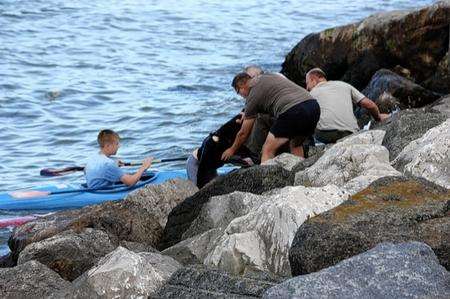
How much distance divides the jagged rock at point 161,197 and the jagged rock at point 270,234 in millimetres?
2618

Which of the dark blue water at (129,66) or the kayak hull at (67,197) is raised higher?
the kayak hull at (67,197)

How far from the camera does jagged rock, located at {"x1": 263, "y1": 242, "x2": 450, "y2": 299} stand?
5203 mm

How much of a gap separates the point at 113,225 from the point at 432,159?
258cm

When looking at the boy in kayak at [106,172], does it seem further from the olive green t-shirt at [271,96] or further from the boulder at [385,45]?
the boulder at [385,45]

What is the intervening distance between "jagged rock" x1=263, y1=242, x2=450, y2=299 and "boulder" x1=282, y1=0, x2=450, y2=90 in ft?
38.8

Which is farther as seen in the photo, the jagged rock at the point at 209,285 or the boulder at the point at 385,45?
the boulder at the point at 385,45

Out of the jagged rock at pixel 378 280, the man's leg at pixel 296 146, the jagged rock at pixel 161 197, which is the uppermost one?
the jagged rock at pixel 378 280

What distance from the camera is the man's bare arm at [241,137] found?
1137 centimetres

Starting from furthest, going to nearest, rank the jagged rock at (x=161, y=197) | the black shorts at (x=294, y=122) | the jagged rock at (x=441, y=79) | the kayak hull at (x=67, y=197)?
the jagged rock at (x=441, y=79), the kayak hull at (x=67, y=197), the black shorts at (x=294, y=122), the jagged rock at (x=161, y=197)

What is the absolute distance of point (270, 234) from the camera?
6.86 meters

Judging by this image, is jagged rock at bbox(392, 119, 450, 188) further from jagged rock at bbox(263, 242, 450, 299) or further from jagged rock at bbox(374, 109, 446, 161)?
jagged rock at bbox(263, 242, 450, 299)

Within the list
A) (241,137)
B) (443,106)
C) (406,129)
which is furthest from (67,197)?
(406,129)

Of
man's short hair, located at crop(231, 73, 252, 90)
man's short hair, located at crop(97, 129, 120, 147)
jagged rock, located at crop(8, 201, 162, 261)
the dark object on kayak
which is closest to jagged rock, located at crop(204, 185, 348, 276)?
jagged rock, located at crop(8, 201, 162, 261)

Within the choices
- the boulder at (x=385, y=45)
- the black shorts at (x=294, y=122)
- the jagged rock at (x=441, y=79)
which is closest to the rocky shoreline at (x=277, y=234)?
the black shorts at (x=294, y=122)
